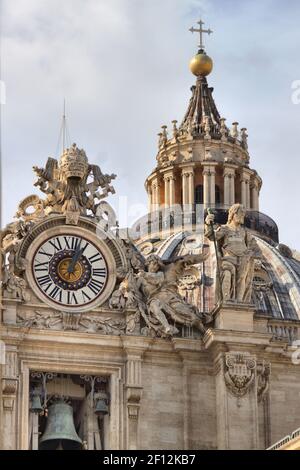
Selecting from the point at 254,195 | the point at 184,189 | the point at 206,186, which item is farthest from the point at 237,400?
the point at 254,195

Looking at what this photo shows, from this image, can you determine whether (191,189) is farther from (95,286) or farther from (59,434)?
(59,434)

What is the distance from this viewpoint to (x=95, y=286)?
46.5 metres

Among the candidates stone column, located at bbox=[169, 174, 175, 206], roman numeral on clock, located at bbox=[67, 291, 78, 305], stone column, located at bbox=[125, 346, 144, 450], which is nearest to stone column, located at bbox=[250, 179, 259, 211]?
stone column, located at bbox=[169, 174, 175, 206]

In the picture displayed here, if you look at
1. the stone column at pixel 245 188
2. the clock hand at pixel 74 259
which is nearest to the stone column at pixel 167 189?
the stone column at pixel 245 188

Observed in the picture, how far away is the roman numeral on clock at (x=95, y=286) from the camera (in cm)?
4647

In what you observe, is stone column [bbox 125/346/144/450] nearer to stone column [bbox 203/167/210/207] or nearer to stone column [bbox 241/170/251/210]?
stone column [bbox 203/167/210/207]

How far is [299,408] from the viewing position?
47.7 m

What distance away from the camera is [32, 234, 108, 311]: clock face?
46.2 m

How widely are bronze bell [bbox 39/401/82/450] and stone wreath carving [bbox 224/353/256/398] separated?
3739 millimetres

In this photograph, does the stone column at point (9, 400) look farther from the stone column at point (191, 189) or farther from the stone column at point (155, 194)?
the stone column at point (155, 194)
